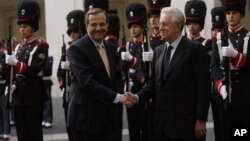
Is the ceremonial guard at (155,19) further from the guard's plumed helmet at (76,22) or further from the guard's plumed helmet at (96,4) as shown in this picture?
the guard's plumed helmet at (76,22)

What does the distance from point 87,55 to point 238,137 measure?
1.54m

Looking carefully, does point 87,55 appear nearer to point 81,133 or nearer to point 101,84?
point 101,84

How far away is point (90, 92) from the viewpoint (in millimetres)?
5508

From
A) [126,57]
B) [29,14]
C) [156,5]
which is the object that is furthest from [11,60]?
[156,5]

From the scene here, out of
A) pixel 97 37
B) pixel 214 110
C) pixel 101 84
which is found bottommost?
pixel 214 110

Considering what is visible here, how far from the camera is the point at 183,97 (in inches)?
213

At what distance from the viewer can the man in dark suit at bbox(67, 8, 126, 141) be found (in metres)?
5.51

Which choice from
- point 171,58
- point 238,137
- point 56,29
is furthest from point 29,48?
point 56,29

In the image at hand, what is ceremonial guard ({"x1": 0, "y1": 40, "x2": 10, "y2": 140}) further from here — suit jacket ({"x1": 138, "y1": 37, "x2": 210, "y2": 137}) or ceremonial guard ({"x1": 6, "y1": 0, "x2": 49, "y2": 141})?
suit jacket ({"x1": 138, "y1": 37, "x2": 210, "y2": 137})

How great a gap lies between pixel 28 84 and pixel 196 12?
2.51 metres

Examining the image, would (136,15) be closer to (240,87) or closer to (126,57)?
(126,57)

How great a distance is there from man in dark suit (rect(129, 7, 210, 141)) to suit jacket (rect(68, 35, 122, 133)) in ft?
1.62

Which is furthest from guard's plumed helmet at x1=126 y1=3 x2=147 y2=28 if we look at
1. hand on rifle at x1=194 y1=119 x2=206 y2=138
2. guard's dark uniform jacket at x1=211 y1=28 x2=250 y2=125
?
hand on rifle at x1=194 y1=119 x2=206 y2=138

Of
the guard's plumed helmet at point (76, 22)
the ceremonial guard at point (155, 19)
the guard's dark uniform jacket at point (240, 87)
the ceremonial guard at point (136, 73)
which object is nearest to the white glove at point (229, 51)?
the guard's dark uniform jacket at point (240, 87)
